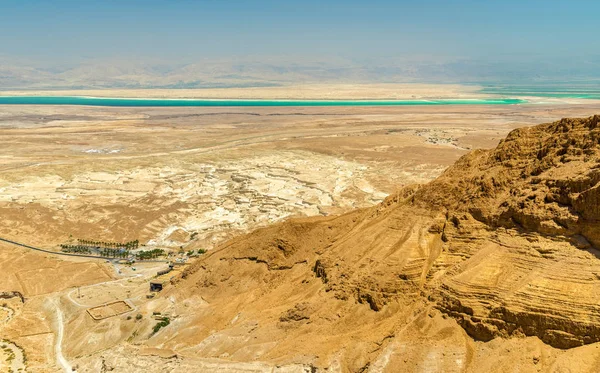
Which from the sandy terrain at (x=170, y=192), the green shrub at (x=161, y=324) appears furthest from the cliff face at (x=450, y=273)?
the green shrub at (x=161, y=324)

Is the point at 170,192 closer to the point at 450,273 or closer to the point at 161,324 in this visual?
the point at 161,324

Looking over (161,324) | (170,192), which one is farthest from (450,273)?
(170,192)

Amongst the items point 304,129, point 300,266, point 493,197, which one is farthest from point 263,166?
point 493,197

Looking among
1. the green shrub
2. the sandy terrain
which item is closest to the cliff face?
the sandy terrain

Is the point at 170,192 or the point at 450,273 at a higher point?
the point at 450,273

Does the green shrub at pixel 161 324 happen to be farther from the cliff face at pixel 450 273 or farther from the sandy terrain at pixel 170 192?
the cliff face at pixel 450 273

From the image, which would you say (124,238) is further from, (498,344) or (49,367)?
(498,344)

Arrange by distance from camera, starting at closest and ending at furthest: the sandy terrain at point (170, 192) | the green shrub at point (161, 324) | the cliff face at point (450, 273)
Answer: the cliff face at point (450, 273) < the sandy terrain at point (170, 192) < the green shrub at point (161, 324)

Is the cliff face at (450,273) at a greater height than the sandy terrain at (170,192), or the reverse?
the cliff face at (450,273)
